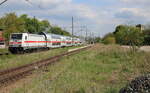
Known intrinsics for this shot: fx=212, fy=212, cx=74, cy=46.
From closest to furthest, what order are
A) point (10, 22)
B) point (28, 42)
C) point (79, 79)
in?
point (79, 79)
point (28, 42)
point (10, 22)

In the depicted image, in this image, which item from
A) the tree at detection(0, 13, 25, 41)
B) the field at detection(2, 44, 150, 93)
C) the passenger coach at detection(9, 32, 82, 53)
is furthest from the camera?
the tree at detection(0, 13, 25, 41)

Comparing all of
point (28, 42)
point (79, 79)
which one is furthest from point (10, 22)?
point (79, 79)

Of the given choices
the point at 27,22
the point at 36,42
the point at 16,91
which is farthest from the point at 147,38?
the point at 16,91

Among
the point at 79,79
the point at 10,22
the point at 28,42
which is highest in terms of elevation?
the point at 10,22

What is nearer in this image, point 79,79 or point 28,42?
point 79,79

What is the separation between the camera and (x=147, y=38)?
219 feet

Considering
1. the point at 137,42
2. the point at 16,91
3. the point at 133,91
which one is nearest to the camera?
the point at 133,91

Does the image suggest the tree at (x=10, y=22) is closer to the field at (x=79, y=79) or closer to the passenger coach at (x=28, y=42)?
the passenger coach at (x=28, y=42)

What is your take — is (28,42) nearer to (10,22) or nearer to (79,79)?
(79,79)

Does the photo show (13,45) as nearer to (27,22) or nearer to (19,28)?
(19,28)

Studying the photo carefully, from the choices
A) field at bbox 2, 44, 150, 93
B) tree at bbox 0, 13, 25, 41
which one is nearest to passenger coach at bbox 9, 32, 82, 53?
field at bbox 2, 44, 150, 93

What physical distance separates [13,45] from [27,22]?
71227 mm

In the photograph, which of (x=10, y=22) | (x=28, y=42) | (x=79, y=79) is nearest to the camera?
(x=79, y=79)

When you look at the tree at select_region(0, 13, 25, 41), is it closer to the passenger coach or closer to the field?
the passenger coach
